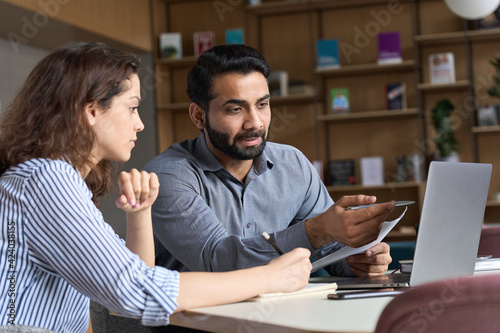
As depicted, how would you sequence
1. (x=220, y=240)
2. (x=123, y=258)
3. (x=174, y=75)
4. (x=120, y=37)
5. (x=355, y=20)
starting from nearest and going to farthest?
(x=123, y=258) < (x=220, y=240) < (x=120, y=37) < (x=355, y=20) < (x=174, y=75)

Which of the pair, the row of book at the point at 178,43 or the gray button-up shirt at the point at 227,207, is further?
the row of book at the point at 178,43

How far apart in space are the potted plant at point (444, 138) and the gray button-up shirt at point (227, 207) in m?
3.39

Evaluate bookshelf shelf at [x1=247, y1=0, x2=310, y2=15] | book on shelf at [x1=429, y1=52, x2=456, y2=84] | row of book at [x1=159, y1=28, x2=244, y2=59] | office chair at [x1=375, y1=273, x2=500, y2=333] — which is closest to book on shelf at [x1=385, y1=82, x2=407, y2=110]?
book on shelf at [x1=429, y1=52, x2=456, y2=84]

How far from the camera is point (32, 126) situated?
129cm

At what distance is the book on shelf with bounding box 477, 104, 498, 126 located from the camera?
17.4ft

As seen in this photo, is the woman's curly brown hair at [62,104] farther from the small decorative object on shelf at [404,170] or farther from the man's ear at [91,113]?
the small decorative object on shelf at [404,170]

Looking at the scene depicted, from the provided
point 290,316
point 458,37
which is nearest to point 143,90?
point 458,37

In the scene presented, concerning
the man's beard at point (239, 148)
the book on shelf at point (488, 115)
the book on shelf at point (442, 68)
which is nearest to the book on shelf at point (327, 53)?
the book on shelf at point (442, 68)

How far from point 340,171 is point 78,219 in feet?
15.4

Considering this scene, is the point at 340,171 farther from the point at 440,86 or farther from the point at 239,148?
the point at 239,148

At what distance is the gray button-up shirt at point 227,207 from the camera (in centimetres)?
157

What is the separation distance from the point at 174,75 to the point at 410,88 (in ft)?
7.21

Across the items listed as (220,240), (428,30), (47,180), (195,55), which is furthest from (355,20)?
(47,180)

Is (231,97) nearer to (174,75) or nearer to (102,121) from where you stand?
(102,121)
